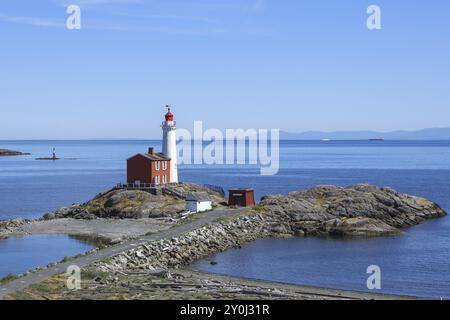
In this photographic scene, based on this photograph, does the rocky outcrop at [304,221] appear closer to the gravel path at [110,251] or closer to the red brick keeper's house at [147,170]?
the gravel path at [110,251]

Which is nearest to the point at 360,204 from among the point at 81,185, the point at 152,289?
the point at 152,289

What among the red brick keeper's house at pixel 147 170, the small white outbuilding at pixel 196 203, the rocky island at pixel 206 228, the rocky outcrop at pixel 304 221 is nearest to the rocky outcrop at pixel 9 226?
the rocky island at pixel 206 228

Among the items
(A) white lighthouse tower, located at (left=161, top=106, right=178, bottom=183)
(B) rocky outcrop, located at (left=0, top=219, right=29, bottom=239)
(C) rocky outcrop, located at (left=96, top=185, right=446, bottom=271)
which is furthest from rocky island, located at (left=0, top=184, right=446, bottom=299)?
(A) white lighthouse tower, located at (left=161, top=106, right=178, bottom=183)

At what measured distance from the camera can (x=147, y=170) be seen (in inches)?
2440

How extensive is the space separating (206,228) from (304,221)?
10959mm

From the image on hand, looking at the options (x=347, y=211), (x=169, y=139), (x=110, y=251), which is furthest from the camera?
(x=169, y=139)

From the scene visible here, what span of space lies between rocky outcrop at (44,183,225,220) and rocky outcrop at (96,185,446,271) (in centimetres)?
693

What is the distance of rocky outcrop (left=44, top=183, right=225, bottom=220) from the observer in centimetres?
5772

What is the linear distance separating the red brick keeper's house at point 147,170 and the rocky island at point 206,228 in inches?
72.7

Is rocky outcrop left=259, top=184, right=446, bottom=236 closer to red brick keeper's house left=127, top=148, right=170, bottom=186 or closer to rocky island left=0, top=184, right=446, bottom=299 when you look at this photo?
rocky island left=0, top=184, right=446, bottom=299

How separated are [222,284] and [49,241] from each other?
2240cm

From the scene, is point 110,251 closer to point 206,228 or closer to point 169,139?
point 206,228

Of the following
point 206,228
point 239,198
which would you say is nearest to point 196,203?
point 239,198

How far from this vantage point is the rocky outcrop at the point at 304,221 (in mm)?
41469
